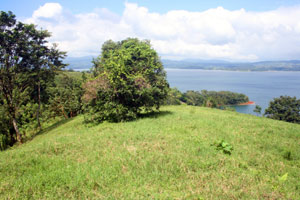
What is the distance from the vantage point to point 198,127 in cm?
1033

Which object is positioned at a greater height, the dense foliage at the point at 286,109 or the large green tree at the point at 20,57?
the large green tree at the point at 20,57

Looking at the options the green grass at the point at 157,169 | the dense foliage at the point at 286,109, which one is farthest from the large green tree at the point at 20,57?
the dense foliage at the point at 286,109

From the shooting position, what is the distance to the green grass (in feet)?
14.5

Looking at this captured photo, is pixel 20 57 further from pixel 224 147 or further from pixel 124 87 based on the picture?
pixel 224 147

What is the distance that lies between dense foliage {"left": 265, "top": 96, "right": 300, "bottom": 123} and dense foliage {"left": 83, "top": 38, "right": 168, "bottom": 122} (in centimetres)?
4606

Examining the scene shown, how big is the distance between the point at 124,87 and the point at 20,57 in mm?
A: 9273

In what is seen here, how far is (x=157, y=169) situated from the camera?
545 cm

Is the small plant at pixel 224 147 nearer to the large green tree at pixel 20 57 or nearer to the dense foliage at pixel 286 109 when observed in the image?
the large green tree at pixel 20 57

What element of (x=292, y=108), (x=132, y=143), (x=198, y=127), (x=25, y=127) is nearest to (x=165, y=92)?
(x=198, y=127)

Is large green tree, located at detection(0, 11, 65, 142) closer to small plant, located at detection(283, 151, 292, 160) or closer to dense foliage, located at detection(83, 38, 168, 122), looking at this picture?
dense foliage, located at detection(83, 38, 168, 122)

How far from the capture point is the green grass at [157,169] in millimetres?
4418

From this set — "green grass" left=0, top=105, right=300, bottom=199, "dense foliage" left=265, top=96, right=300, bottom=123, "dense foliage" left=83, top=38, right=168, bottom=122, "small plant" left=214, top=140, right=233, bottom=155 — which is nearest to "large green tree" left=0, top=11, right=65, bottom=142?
"dense foliage" left=83, top=38, right=168, bottom=122

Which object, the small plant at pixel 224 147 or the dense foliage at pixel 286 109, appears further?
the dense foliage at pixel 286 109

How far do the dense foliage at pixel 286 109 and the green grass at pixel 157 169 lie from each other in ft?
153
